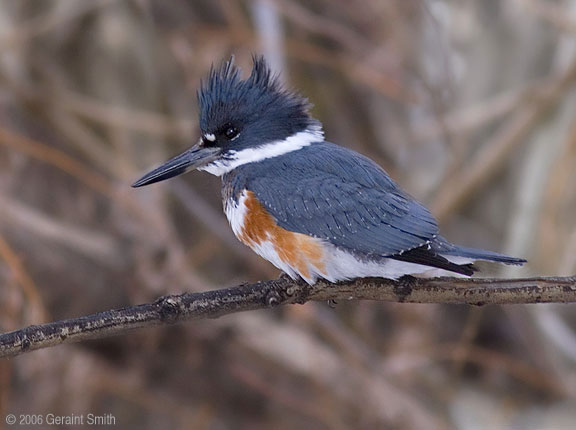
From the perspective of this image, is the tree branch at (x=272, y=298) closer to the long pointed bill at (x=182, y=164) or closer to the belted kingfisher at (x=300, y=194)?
the belted kingfisher at (x=300, y=194)

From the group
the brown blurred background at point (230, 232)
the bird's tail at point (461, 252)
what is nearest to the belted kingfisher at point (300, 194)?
the bird's tail at point (461, 252)

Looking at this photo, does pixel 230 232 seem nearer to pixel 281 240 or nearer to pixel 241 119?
pixel 241 119

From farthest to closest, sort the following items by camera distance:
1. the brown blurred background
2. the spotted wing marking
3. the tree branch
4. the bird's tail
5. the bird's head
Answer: the brown blurred background → the bird's head → the spotted wing marking → the bird's tail → the tree branch

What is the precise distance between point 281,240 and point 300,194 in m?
0.10

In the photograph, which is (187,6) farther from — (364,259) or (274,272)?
(364,259)

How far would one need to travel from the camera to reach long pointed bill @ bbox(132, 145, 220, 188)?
1578mm

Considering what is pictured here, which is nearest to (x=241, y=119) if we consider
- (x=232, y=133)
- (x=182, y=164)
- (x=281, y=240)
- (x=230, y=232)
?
(x=232, y=133)

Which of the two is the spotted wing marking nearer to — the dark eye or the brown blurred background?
the dark eye

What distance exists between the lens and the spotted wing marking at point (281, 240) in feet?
4.91

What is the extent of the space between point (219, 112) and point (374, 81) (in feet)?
6.41

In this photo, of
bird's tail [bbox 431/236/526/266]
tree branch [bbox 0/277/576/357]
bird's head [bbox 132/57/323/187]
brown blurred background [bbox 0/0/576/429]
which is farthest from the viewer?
brown blurred background [bbox 0/0/576/429]

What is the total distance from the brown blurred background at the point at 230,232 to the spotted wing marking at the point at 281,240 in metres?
0.96

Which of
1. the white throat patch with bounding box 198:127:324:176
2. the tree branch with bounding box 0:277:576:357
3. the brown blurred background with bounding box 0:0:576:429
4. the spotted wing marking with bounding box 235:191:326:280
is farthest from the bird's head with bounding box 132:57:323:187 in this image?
the brown blurred background with bounding box 0:0:576:429

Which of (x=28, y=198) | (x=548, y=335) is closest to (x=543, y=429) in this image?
(x=548, y=335)
